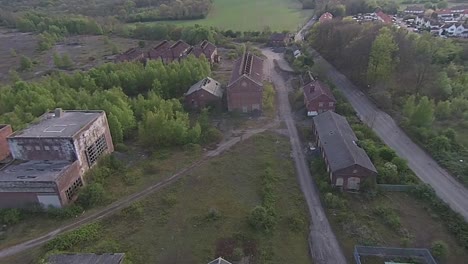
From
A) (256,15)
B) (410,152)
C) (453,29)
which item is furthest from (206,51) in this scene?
(453,29)

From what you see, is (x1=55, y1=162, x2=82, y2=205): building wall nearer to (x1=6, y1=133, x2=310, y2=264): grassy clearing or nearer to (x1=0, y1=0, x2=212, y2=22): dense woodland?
(x1=6, y1=133, x2=310, y2=264): grassy clearing

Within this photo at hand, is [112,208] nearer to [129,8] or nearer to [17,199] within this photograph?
[17,199]

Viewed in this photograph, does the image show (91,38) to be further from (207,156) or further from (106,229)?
(106,229)

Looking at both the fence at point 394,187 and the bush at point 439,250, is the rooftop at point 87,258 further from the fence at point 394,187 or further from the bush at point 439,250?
the fence at point 394,187

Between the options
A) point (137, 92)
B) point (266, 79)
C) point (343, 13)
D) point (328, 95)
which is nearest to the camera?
point (328, 95)

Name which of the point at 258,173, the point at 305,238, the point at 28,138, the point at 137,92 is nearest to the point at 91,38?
the point at 137,92

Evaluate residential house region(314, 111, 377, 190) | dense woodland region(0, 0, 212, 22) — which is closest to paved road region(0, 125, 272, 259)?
residential house region(314, 111, 377, 190)
